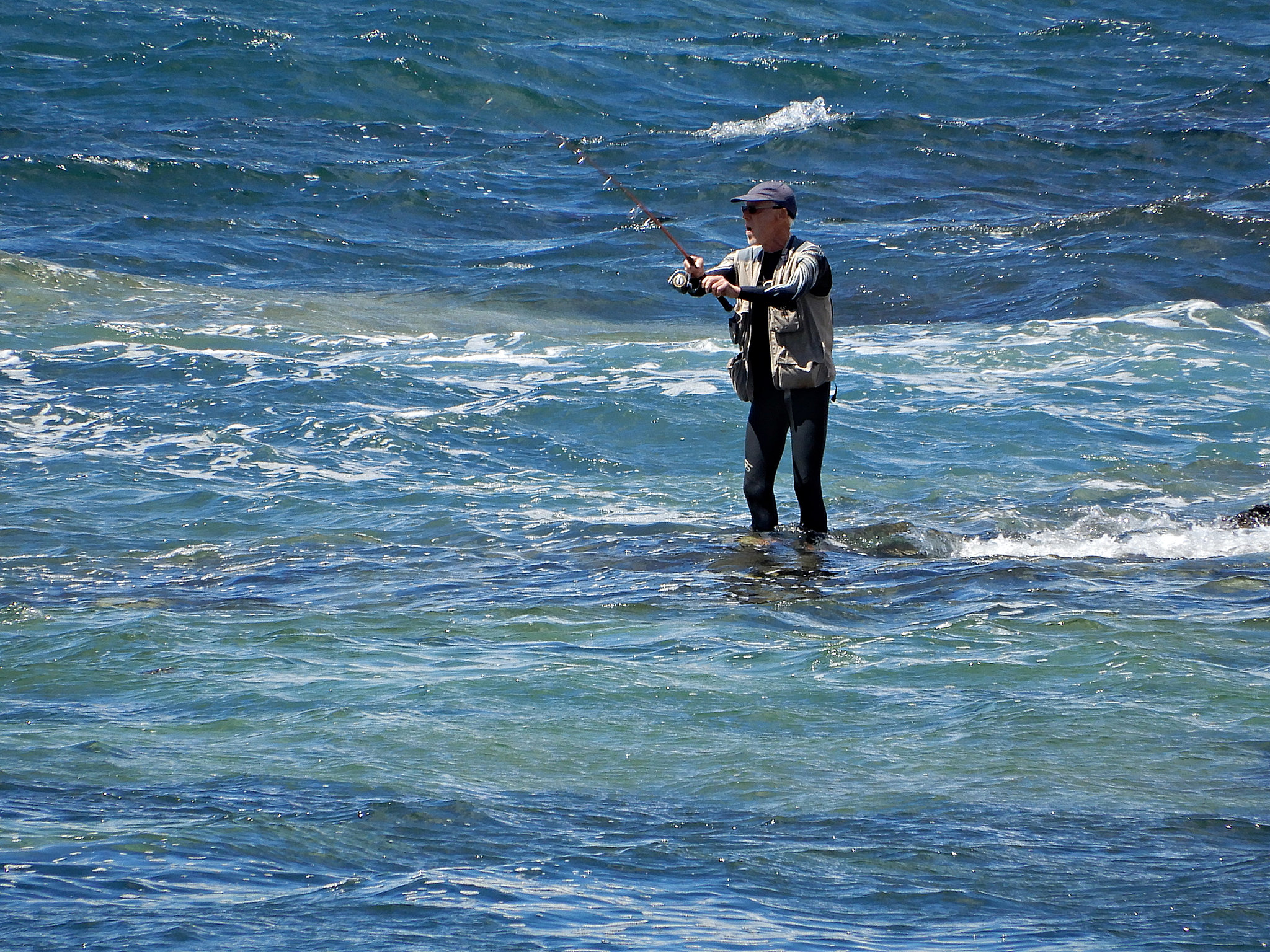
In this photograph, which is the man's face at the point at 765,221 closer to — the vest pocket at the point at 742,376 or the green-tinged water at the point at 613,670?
the vest pocket at the point at 742,376

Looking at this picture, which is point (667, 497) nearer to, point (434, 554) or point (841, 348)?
point (434, 554)

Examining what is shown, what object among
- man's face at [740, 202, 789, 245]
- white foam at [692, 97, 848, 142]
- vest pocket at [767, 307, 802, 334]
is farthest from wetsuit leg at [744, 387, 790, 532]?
white foam at [692, 97, 848, 142]

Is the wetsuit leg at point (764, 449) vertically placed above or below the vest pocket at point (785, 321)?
below

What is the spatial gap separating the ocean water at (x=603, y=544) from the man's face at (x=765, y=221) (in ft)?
4.75

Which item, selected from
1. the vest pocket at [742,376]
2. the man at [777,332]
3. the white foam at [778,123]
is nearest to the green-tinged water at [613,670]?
the man at [777,332]

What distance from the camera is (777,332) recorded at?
649 cm

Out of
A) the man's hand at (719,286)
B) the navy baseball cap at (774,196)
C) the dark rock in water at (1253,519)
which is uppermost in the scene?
the navy baseball cap at (774,196)

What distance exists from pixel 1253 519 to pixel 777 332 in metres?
2.69

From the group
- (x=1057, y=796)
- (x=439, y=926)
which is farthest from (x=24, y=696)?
(x=1057, y=796)

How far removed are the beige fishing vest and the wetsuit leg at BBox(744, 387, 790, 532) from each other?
0.56 feet

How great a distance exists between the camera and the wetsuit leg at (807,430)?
21.7 feet

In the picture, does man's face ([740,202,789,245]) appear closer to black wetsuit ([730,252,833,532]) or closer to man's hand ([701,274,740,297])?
black wetsuit ([730,252,833,532])

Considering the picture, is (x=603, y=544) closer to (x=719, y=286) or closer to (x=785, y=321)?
(x=785, y=321)

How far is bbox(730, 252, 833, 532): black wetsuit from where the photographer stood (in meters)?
6.58
